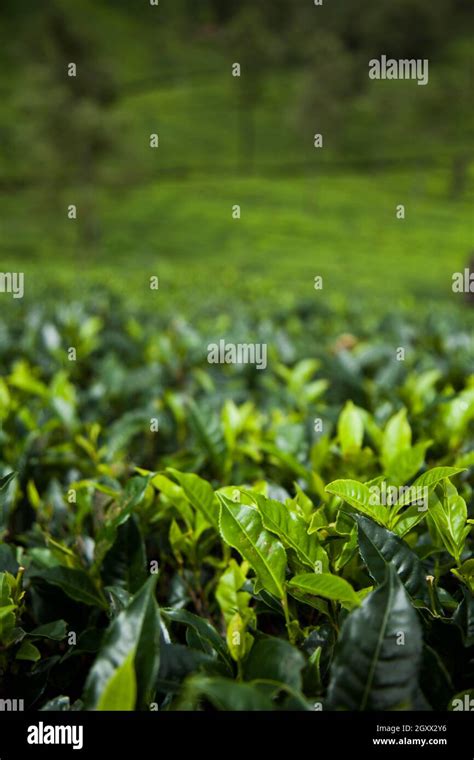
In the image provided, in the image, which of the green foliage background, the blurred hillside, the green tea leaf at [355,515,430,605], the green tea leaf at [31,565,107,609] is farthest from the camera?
the blurred hillside

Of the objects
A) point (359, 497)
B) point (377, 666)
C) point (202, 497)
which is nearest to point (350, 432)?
point (202, 497)

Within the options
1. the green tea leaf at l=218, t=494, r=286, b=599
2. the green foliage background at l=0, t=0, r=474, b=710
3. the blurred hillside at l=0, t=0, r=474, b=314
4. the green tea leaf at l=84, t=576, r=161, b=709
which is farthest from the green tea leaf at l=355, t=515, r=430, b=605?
the blurred hillside at l=0, t=0, r=474, b=314

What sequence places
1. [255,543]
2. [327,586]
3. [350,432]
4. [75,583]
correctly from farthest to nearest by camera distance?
[350,432] < [75,583] < [255,543] < [327,586]

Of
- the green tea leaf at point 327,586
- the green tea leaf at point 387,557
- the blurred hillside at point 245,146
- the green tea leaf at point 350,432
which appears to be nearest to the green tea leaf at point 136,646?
the green tea leaf at point 327,586

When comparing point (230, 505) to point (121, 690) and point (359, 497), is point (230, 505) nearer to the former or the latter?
point (359, 497)

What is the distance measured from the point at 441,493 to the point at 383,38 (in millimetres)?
61931

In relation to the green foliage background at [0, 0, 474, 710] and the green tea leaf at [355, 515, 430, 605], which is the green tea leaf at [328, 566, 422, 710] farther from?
the green tea leaf at [355, 515, 430, 605]

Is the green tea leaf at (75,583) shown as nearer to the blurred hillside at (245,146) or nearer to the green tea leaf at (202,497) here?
the green tea leaf at (202,497)

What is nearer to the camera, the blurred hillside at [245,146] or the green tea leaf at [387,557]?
the green tea leaf at [387,557]

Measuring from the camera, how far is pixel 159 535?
73.7 inches

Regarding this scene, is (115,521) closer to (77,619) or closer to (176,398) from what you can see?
(77,619)

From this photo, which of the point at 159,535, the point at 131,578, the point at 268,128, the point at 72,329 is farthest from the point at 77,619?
the point at 268,128

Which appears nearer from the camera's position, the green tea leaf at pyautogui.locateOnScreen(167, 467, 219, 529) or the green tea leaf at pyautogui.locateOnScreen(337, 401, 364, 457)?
the green tea leaf at pyautogui.locateOnScreen(167, 467, 219, 529)

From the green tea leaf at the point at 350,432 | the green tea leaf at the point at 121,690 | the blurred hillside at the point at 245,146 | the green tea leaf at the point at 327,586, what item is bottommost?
the green tea leaf at the point at 121,690
